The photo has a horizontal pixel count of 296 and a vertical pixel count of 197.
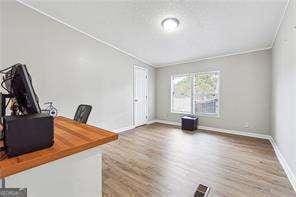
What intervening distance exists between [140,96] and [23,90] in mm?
4824

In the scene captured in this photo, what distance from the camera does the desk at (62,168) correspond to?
2.89 ft

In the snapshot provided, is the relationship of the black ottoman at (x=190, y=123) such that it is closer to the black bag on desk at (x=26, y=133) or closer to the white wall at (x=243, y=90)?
the white wall at (x=243, y=90)

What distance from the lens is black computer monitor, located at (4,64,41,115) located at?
3.15ft

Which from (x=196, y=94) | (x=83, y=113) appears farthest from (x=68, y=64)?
(x=196, y=94)

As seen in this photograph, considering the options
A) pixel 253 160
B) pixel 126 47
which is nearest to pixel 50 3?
pixel 126 47

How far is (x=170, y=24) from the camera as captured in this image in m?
3.25

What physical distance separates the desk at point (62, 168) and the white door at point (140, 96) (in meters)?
4.24

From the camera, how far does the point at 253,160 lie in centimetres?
296

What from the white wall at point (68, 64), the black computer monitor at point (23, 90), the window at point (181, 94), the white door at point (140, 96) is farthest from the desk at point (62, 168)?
the window at point (181, 94)

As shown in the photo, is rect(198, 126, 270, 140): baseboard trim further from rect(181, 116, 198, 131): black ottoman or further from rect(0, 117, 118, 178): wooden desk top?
rect(0, 117, 118, 178): wooden desk top

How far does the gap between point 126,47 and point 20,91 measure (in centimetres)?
392

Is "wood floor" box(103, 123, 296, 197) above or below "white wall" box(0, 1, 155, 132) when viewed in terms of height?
below

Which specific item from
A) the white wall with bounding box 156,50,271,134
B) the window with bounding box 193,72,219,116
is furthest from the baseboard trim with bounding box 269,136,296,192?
the window with bounding box 193,72,219,116

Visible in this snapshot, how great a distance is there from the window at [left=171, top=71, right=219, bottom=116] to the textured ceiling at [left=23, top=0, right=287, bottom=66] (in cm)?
96
